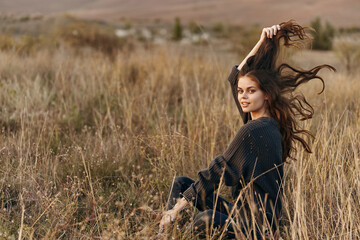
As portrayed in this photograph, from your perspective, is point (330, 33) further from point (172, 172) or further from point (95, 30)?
point (172, 172)

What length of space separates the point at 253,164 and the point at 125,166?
131 cm

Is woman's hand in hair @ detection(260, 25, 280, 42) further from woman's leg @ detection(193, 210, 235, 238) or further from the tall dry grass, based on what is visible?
woman's leg @ detection(193, 210, 235, 238)

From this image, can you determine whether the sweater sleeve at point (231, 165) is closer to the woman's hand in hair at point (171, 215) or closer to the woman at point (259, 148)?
the woman at point (259, 148)

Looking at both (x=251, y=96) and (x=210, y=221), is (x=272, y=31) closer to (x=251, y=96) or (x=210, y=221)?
(x=251, y=96)

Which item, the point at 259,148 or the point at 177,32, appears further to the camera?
the point at 177,32

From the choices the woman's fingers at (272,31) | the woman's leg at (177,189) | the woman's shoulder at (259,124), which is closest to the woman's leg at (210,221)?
the woman's leg at (177,189)

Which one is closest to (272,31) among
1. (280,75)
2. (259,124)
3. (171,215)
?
(280,75)

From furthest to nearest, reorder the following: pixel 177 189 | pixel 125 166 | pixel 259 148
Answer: pixel 125 166
pixel 177 189
pixel 259 148

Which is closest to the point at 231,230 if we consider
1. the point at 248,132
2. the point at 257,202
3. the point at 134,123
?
the point at 257,202

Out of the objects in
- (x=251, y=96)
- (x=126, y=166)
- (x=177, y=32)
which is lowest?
(x=126, y=166)

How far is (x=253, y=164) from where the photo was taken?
6.23 feet

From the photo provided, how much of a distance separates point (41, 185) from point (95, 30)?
8279mm

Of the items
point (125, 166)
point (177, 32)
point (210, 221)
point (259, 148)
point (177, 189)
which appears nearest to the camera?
point (259, 148)

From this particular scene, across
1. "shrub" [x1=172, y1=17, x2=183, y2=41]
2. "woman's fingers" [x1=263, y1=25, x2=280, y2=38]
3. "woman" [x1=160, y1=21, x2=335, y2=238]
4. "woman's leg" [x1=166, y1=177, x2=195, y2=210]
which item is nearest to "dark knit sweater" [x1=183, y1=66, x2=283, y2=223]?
"woman" [x1=160, y1=21, x2=335, y2=238]
